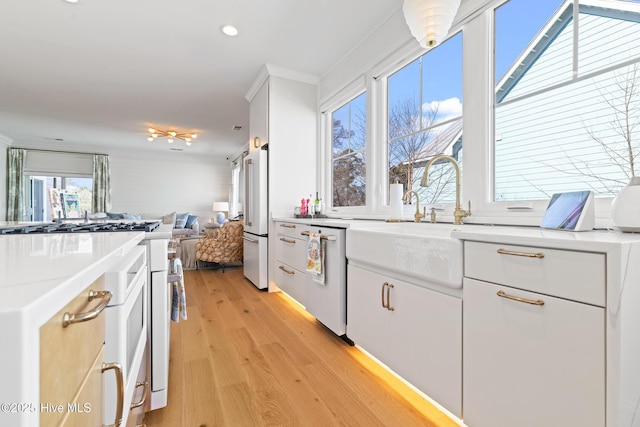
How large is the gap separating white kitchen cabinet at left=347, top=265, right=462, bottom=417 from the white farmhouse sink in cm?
8

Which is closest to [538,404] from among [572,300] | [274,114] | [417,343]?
[572,300]

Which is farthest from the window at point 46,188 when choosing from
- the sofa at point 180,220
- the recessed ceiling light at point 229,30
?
the recessed ceiling light at point 229,30

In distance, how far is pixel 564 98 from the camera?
1449 millimetres

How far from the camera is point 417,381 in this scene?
1.35 meters

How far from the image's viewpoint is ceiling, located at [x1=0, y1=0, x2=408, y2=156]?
7.66ft

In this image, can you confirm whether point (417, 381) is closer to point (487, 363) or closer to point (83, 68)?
point (487, 363)

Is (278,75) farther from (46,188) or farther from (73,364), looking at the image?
(46,188)

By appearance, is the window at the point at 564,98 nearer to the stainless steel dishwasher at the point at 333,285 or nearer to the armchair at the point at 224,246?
the stainless steel dishwasher at the point at 333,285

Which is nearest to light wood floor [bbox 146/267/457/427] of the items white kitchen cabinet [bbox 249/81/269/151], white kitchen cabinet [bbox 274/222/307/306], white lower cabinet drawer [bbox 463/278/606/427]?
white kitchen cabinet [bbox 274/222/307/306]

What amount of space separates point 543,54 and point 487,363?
5.27 feet

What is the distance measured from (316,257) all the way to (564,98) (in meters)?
1.73

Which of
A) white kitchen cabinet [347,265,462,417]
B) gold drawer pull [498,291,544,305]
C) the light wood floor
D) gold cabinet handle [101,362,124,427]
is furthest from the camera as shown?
the light wood floor

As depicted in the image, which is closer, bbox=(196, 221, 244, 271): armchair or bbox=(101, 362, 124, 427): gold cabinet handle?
bbox=(101, 362, 124, 427): gold cabinet handle

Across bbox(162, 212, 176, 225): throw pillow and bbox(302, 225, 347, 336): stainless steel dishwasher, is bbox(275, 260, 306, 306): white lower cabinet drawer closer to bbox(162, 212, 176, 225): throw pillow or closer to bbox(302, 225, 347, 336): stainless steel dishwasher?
bbox(302, 225, 347, 336): stainless steel dishwasher
